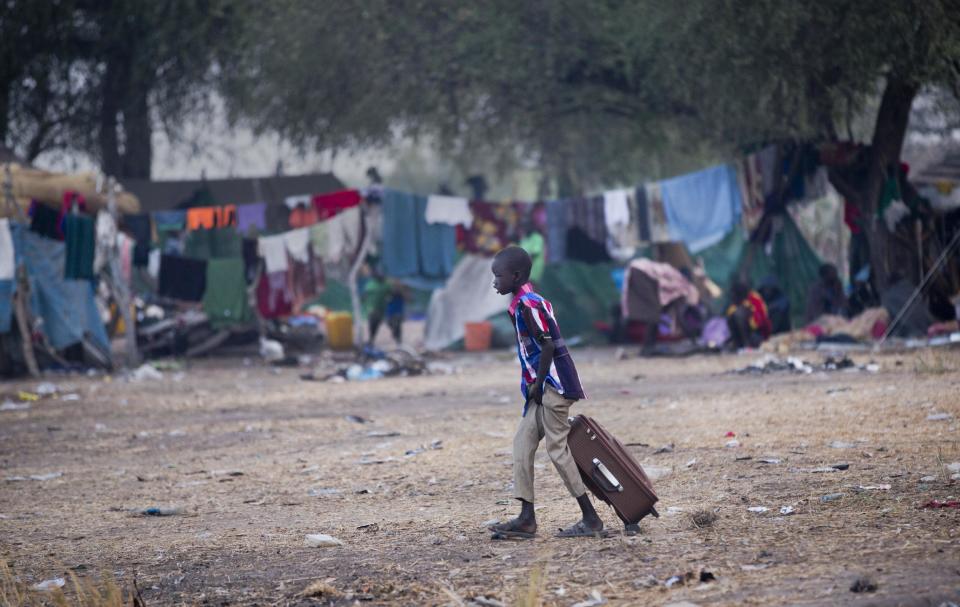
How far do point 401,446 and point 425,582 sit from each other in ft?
15.1

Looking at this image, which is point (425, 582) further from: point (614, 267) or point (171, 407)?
point (614, 267)

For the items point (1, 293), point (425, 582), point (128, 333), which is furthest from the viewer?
point (128, 333)

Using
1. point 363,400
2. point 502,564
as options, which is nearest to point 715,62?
point 363,400

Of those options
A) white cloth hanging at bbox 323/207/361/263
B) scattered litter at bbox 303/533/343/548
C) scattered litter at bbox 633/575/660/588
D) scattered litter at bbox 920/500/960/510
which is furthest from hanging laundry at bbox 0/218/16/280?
scattered litter at bbox 920/500/960/510

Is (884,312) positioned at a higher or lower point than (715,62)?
lower

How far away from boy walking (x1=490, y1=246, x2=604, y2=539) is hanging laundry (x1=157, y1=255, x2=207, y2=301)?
15339 millimetres

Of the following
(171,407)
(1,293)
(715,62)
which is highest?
(715,62)

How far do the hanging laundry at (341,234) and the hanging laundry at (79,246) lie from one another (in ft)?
12.5

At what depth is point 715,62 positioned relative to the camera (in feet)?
51.6

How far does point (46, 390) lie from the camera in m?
15.2

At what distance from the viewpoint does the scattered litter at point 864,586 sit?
4.11 meters

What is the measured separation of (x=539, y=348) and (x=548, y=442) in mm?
455

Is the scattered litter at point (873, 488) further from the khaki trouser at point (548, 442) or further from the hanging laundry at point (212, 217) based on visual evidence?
the hanging laundry at point (212, 217)

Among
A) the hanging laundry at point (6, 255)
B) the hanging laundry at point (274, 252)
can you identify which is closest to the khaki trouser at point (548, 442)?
the hanging laundry at point (6, 255)
